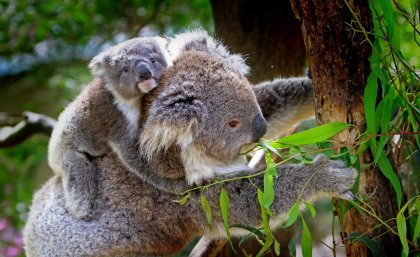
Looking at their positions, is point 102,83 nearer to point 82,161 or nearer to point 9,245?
point 82,161

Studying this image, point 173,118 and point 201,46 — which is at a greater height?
point 201,46

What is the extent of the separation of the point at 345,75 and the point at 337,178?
0.43m

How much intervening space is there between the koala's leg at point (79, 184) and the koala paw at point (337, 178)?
120 cm

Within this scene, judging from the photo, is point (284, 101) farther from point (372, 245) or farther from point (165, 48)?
point (372, 245)

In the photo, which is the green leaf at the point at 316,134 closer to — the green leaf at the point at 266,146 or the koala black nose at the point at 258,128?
the green leaf at the point at 266,146

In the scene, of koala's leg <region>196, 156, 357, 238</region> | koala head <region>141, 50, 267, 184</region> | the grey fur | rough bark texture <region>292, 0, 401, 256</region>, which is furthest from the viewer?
the grey fur

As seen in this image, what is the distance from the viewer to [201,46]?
2.79m

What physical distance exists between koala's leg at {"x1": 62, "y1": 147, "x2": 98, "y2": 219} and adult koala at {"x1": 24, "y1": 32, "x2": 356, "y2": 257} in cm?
4

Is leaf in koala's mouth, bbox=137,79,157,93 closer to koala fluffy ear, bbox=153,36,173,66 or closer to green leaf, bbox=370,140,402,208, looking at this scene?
koala fluffy ear, bbox=153,36,173,66

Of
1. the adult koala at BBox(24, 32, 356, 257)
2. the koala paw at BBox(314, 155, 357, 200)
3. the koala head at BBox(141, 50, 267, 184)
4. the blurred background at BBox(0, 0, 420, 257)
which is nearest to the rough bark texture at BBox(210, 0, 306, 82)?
the blurred background at BBox(0, 0, 420, 257)

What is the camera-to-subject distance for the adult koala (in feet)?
7.92

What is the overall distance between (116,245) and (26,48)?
10.1 feet

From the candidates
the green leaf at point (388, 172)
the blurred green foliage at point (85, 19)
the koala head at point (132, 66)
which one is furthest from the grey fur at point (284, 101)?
the blurred green foliage at point (85, 19)

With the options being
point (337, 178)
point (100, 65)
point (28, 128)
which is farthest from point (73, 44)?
point (337, 178)
